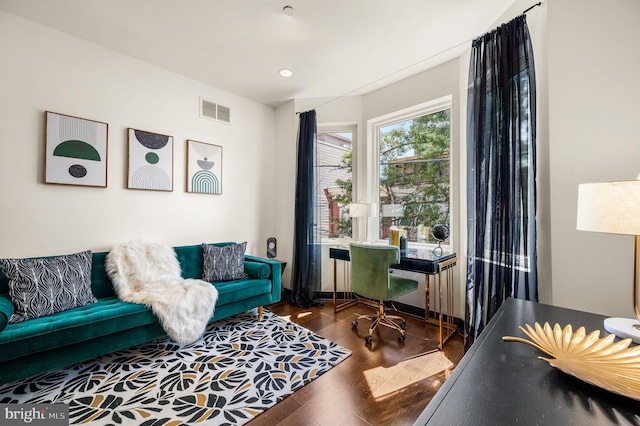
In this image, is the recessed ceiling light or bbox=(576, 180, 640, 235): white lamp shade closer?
bbox=(576, 180, 640, 235): white lamp shade

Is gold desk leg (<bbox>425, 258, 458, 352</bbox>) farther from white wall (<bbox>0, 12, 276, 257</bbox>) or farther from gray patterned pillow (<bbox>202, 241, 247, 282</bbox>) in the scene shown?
white wall (<bbox>0, 12, 276, 257</bbox>)

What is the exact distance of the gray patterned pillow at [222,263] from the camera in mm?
2834

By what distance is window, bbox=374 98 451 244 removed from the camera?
9.85ft

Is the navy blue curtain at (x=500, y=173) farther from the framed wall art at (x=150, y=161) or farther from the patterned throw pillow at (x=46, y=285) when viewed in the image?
the patterned throw pillow at (x=46, y=285)

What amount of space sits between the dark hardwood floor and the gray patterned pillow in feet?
3.23

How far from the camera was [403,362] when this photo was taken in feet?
6.89

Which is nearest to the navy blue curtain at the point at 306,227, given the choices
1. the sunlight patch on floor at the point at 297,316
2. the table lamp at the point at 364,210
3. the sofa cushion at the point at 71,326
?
the sunlight patch on floor at the point at 297,316

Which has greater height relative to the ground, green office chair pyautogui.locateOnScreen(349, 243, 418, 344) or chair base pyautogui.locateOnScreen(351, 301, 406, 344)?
green office chair pyautogui.locateOnScreen(349, 243, 418, 344)

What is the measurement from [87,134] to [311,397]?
293cm

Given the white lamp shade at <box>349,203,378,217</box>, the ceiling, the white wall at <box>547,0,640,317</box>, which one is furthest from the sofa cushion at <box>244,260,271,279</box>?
the white wall at <box>547,0,640,317</box>

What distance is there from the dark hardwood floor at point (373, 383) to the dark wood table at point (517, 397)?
100 centimetres

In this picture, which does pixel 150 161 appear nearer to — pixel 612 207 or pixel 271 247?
pixel 271 247

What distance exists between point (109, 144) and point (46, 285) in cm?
136

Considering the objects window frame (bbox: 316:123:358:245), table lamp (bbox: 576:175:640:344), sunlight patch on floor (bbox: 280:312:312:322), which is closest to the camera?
table lamp (bbox: 576:175:640:344)
